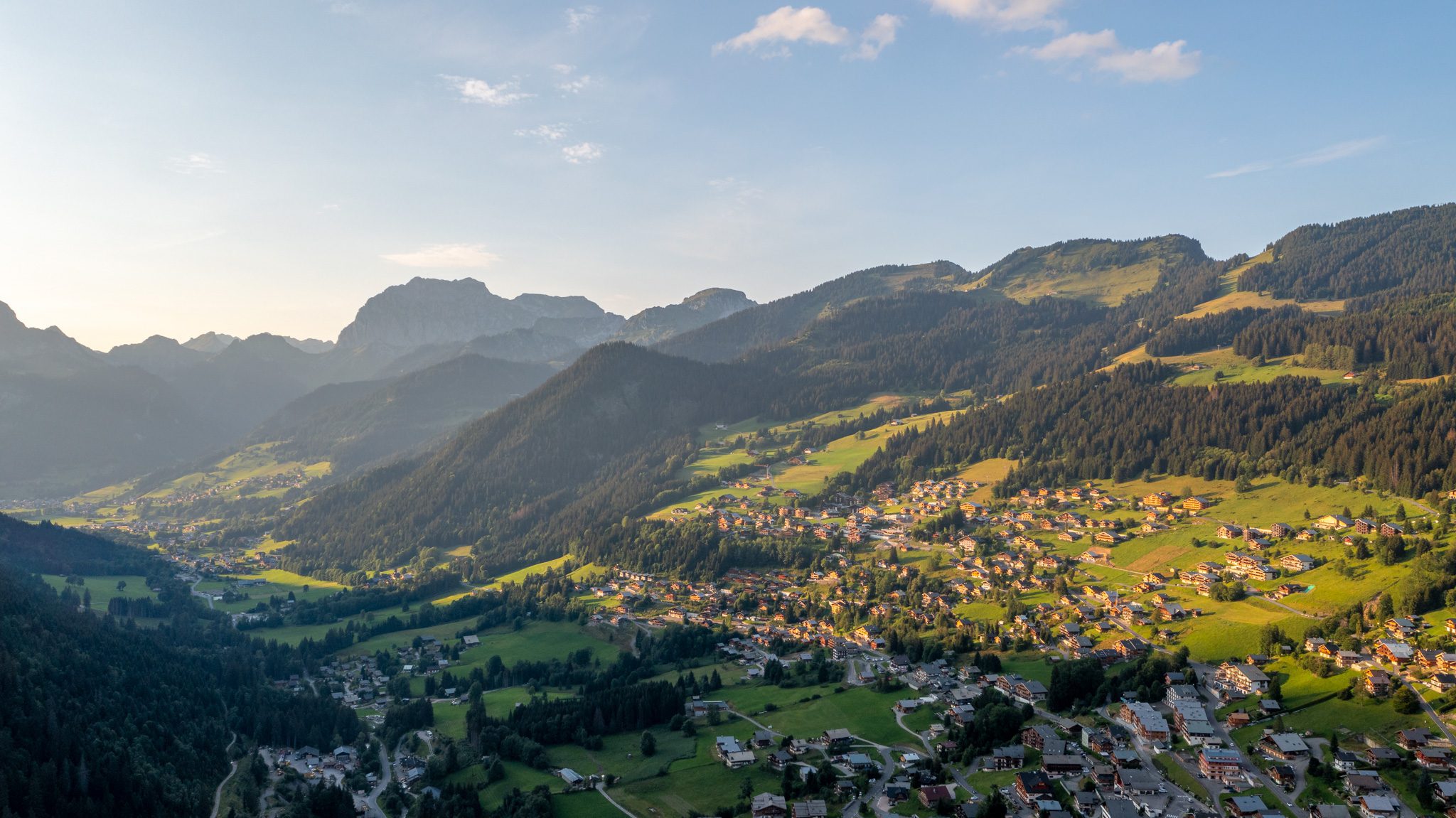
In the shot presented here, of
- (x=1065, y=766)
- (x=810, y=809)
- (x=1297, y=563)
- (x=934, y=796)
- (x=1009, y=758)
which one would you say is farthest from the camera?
(x=1297, y=563)

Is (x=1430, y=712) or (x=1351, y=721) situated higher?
(x=1430, y=712)

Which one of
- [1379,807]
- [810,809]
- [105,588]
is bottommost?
[810,809]

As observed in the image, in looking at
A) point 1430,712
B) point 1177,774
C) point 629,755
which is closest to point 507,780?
point 629,755

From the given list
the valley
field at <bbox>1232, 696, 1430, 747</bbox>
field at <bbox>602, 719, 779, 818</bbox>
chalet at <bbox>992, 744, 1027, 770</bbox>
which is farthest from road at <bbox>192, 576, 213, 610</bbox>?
field at <bbox>1232, 696, 1430, 747</bbox>

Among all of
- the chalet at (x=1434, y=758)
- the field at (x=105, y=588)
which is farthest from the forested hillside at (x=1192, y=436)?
the field at (x=105, y=588)

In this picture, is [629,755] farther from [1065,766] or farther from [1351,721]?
[1351,721]

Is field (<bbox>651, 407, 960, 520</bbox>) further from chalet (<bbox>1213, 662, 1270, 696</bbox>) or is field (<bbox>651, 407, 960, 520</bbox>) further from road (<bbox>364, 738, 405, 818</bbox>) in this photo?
chalet (<bbox>1213, 662, 1270, 696</bbox>)
